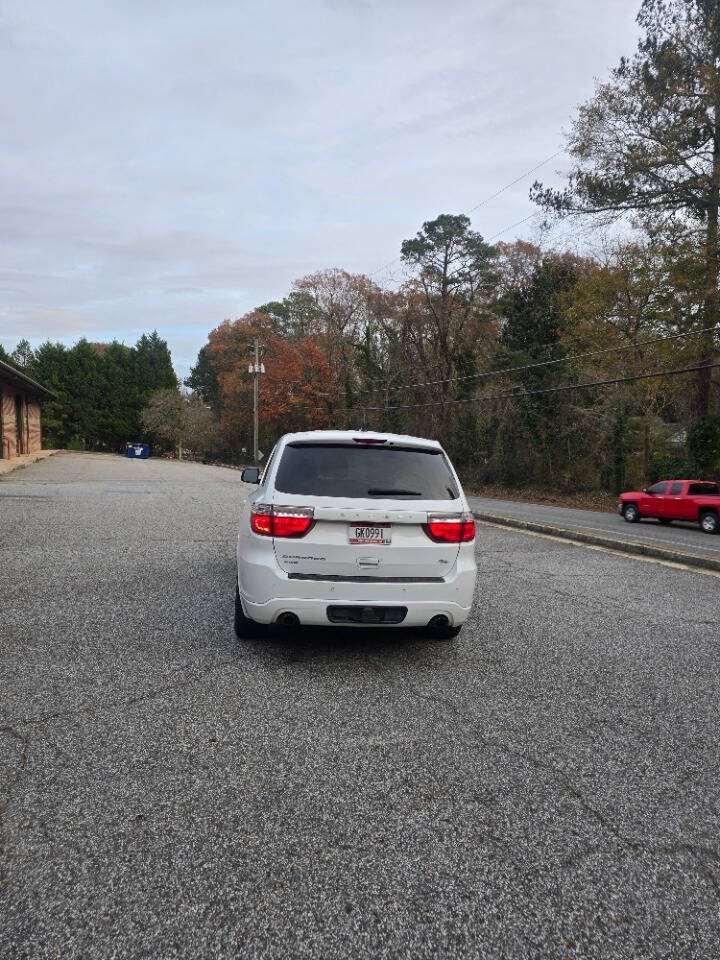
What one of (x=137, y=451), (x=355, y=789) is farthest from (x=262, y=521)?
(x=137, y=451)

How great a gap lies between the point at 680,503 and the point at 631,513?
2469 mm

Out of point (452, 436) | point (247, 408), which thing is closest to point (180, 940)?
point (452, 436)

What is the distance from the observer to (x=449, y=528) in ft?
16.0

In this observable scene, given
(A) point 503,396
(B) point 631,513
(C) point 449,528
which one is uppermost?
(A) point 503,396

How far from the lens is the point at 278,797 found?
2957mm

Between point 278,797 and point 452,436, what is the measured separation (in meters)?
39.3

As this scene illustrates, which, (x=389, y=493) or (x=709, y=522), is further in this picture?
(x=709, y=522)

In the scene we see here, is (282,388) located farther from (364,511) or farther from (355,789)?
(355,789)

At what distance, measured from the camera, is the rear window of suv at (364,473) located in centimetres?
486

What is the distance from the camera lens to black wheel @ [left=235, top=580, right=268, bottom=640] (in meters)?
5.23

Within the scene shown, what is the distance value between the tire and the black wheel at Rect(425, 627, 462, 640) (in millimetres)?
16407

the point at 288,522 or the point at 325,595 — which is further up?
the point at 288,522

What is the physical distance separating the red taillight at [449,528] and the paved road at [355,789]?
0.92 metres

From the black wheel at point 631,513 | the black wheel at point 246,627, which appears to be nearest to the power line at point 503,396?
the black wheel at point 631,513
